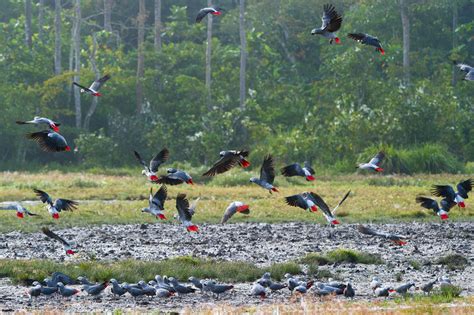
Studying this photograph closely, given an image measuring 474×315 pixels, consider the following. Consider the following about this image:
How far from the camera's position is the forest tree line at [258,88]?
4203 cm

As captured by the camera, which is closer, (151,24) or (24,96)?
(24,96)

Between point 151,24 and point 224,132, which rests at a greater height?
point 151,24

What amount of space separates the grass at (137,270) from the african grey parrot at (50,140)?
83.9 inches

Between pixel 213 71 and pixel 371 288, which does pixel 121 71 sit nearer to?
pixel 213 71

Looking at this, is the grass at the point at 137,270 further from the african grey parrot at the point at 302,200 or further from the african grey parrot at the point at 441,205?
the african grey parrot at the point at 441,205

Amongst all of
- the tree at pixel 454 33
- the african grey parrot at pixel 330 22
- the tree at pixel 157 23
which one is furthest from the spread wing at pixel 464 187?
the tree at pixel 157 23

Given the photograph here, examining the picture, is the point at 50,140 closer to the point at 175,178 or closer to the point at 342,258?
the point at 175,178

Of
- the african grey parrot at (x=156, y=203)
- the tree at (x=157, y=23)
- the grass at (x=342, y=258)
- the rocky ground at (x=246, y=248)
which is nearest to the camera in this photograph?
the rocky ground at (x=246, y=248)

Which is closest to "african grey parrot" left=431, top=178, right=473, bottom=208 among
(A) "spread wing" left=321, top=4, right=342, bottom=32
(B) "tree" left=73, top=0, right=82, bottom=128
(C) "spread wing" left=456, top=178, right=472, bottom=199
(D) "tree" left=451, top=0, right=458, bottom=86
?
(C) "spread wing" left=456, top=178, right=472, bottom=199

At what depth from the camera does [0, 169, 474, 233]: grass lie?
2578 cm

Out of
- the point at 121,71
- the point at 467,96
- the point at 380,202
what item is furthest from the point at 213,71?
the point at 380,202

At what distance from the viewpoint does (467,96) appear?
46.8 m

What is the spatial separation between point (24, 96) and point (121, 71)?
5.13 meters

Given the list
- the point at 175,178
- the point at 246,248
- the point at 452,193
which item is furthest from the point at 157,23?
the point at 175,178
